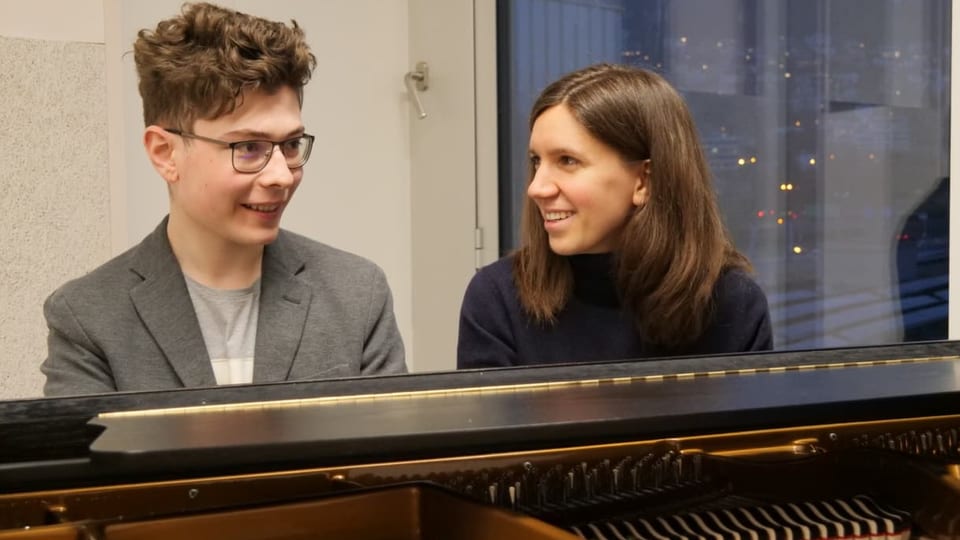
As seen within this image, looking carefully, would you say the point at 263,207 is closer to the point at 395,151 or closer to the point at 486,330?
the point at 486,330

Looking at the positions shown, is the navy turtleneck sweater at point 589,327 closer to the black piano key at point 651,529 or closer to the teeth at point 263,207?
the teeth at point 263,207

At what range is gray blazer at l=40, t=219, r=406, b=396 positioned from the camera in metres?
1.55

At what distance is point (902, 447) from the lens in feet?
4.37

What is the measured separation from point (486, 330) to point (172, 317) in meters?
0.46

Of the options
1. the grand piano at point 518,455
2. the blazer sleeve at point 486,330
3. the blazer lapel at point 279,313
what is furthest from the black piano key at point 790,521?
the blazer lapel at point 279,313

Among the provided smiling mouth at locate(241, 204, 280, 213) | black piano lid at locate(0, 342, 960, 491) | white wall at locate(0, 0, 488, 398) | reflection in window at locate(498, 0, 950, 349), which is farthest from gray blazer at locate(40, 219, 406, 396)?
white wall at locate(0, 0, 488, 398)

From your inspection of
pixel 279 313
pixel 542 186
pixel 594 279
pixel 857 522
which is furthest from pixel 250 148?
pixel 857 522

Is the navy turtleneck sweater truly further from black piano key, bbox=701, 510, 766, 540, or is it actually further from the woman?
black piano key, bbox=701, 510, 766, 540

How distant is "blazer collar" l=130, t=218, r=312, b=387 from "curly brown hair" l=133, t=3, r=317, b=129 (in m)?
0.18

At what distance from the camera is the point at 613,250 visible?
1.78 meters

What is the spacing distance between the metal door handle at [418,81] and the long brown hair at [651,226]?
1.85 m

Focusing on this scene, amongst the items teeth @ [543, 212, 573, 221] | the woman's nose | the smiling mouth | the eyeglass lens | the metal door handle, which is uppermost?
the metal door handle

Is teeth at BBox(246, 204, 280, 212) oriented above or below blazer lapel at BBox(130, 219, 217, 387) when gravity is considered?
above

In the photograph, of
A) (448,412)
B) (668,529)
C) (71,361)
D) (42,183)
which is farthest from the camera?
(42,183)
